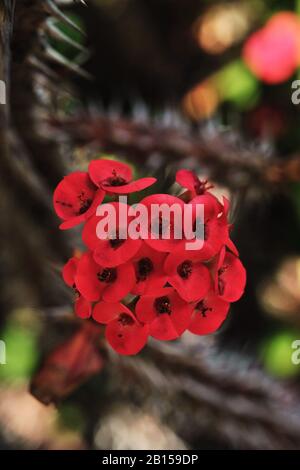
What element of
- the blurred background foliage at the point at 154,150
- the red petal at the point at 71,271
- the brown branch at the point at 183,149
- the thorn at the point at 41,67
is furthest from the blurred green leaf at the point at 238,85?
the red petal at the point at 71,271

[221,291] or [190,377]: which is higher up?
[221,291]

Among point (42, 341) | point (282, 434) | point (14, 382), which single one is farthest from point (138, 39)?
point (282, 434)

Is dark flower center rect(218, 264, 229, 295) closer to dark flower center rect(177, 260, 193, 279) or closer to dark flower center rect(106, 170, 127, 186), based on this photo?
dark flower center rect(177, 260, 193, 279)

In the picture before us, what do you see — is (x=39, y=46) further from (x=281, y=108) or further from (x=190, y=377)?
(x=281, y=108)

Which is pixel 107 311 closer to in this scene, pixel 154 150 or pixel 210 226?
pixel 210 226

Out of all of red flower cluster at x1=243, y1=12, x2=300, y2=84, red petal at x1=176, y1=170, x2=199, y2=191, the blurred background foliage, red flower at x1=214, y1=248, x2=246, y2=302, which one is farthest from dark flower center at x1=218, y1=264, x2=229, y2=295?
red flower cluster at x1=243, y1=12, x2=300, y2=84

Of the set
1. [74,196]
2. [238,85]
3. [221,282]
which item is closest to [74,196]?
[74,196]
